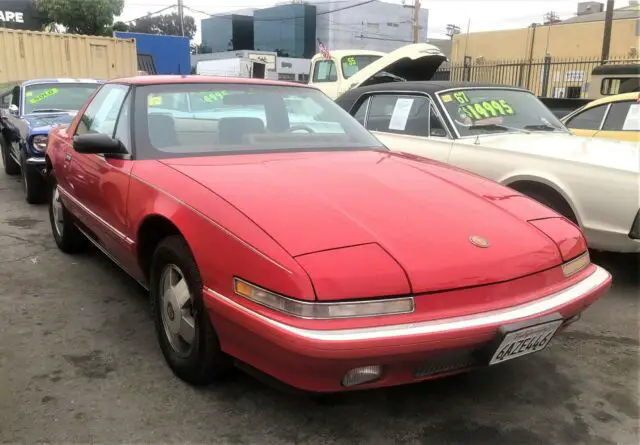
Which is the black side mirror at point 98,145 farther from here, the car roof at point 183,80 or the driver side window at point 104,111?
the car roof at point 183,80

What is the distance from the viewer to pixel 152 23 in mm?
73812

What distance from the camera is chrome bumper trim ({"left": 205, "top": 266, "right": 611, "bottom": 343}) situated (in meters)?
1.98

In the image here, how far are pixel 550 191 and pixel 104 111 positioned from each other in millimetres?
3258

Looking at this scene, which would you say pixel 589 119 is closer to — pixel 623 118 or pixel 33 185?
pixel 623 118

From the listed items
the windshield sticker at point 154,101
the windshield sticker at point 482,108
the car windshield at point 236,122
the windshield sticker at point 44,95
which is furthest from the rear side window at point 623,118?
the windshield sticker at point 44,95

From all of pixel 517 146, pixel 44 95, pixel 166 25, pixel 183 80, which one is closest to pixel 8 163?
pixel 44 95

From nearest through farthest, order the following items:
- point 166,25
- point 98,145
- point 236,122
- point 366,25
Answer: point 98,145 < point 236,122 < point 366,25 < point 166,25

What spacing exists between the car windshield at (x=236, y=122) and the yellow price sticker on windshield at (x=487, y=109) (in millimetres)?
1639

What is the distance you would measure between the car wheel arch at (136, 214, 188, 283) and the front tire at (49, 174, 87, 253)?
174 cm

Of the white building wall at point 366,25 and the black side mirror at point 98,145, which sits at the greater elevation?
the white building wall at point 366,25

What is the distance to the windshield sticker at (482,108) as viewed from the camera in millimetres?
5070

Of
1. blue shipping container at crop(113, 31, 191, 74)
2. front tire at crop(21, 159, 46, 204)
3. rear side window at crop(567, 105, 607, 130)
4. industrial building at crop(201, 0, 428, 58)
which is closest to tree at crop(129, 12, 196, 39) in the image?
industrial building at crop(201, 0, 428, 58)

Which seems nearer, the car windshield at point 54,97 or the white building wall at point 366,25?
the car windshield at point 54,97

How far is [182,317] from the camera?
2654 millimetres
